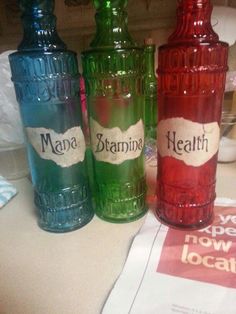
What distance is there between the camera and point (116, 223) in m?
0.43

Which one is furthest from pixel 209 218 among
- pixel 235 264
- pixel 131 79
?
pixel 131 79

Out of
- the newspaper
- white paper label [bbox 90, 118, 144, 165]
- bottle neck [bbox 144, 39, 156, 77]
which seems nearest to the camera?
the newspaper

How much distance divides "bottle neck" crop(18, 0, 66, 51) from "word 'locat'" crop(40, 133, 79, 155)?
0.11m

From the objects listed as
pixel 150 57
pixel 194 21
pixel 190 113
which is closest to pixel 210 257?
pixel 190 113

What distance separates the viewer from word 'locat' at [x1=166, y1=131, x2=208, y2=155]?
36 cm

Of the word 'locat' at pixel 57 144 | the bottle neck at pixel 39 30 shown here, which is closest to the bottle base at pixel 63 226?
the word 'locat' at pixel 57 144

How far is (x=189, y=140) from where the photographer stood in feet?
1.19

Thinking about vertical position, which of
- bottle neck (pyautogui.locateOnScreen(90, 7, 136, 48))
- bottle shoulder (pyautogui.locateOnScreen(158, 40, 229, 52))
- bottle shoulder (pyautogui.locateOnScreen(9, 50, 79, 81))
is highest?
bottle neck (pyautogui.locateOnScreen(90, 7, 136, 48))

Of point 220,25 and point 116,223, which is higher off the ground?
point 220,25

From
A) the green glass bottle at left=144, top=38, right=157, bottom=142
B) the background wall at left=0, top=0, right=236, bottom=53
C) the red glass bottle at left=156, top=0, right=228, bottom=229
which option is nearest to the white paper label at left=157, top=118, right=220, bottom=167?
the red glass bottle at left=156, top=0, right=228, bottom=229

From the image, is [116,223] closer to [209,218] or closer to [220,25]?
[209,218]

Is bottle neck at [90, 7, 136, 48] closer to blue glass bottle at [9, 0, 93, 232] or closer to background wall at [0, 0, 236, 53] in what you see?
blue glass bottle at [9, 0, 93, 232]

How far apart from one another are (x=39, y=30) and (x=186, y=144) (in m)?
0.22

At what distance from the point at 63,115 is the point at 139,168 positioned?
0.44ft
